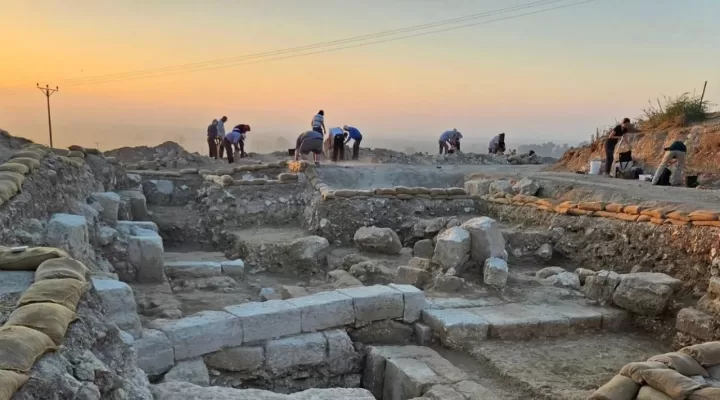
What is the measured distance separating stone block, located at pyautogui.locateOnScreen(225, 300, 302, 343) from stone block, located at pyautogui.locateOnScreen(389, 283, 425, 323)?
1.20 metres

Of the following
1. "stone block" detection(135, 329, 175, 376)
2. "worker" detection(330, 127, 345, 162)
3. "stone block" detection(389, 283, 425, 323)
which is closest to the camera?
"stone block" detection(135, 329, 175, 376)

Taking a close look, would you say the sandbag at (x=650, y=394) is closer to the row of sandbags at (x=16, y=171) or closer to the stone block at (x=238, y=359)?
the stone block at (x=238, y=359)

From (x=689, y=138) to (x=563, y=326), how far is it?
9.54 m

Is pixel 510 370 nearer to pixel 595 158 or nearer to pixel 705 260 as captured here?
pixel 705 260

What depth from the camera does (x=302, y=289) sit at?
6332mm

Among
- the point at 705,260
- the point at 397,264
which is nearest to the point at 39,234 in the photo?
the point at 397,264

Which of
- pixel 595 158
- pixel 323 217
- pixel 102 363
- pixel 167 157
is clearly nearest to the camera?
pixel 102 363

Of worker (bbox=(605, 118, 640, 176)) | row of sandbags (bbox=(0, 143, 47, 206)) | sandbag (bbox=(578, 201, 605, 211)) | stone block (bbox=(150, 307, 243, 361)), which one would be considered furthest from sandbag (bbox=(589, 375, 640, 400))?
worker (bbox=(605, 118, 640, 176))

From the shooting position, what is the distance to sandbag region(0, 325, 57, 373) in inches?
72.9

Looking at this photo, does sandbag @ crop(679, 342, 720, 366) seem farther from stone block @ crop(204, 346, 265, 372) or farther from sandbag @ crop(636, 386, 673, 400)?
stone block @ crop(204, 346, 265, 372)

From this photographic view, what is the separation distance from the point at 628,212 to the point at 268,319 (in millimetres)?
5308

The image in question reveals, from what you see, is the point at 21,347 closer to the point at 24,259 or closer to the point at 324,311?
the point at 24,259

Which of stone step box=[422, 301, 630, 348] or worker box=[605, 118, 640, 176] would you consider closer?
stone step box=[422, 301, 630, 348]

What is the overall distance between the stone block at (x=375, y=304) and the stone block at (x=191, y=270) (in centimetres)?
238
